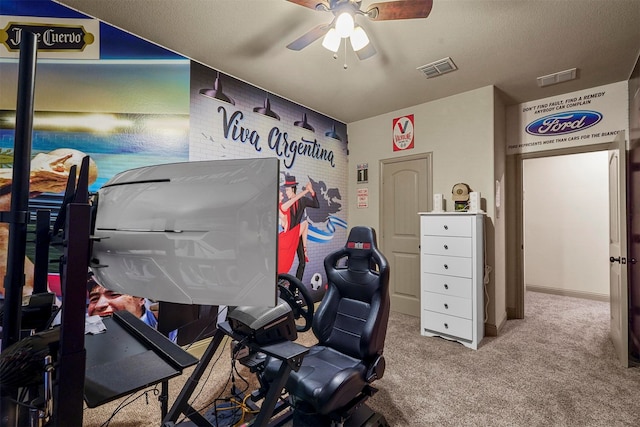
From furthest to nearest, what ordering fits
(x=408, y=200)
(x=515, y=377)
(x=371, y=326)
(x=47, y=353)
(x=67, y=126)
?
(x=408, y=200)
(x=515, y=377)
(x=67, y=126)
(x=371, y=326)
(x=47, y=353)

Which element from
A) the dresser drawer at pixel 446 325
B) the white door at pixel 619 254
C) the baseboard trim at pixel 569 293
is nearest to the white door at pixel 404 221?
the dresser drawer at pixel 446 325

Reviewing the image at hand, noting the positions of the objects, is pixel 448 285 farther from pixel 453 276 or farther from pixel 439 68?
pixel 439 68

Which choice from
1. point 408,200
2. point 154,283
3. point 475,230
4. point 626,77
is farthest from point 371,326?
point 626,77

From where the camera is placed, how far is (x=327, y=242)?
4312 mm

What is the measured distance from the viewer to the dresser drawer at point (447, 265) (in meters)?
2.97

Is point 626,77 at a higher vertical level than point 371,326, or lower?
higher

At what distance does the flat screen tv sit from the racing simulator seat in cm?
113

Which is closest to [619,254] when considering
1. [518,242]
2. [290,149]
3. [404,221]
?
[518,242]

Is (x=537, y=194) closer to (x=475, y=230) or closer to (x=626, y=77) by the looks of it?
(x=626, y=77)

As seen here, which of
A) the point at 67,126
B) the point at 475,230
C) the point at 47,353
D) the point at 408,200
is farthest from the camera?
the point at 408,200

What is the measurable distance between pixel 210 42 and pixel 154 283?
259 cm

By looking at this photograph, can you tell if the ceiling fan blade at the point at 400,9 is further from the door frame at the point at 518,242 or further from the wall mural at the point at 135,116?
the door frame at the point at 518,242

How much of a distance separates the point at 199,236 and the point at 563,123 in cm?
430

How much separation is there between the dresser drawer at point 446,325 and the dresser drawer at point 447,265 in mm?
458
